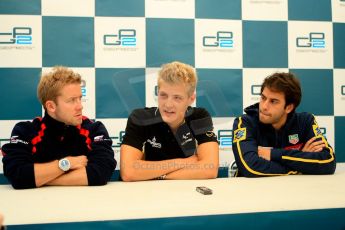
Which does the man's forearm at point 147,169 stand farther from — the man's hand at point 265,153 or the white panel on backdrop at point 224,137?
the white panel on backdrop at point 224,137

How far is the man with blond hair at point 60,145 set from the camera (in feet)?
4.21

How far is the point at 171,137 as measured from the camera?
5.44 ft

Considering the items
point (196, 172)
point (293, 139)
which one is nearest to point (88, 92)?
point (196, 172)

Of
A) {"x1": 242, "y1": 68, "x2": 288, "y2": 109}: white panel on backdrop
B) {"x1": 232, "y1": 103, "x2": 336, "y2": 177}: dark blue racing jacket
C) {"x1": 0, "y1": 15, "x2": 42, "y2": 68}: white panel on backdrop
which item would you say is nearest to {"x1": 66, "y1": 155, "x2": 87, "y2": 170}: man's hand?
{"x1": 232, "y1": 103, "x2": 336, "y2": 177}: dark blue racing jacket

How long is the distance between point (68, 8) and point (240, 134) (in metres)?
1.37

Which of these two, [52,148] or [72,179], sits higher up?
[52,148]

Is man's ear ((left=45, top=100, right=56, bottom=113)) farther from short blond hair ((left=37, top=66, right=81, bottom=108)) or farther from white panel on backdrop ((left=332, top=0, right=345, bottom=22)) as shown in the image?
white panel on backdrop ((left=332, top=0, right=345, bottom=22))

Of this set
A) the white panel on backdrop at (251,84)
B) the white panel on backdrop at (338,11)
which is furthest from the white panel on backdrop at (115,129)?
the white panel on backdrop at (338,11)

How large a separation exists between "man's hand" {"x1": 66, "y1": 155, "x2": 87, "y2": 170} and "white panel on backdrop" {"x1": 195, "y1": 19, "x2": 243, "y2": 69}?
115 cm

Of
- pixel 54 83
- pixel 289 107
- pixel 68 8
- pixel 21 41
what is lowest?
pixel 289 107

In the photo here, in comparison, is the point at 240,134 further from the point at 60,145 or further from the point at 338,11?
the point at 338,11

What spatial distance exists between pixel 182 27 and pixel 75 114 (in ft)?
3.61

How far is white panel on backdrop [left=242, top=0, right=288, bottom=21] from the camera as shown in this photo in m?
2.32

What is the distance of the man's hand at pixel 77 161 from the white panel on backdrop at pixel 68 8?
1.15 m
